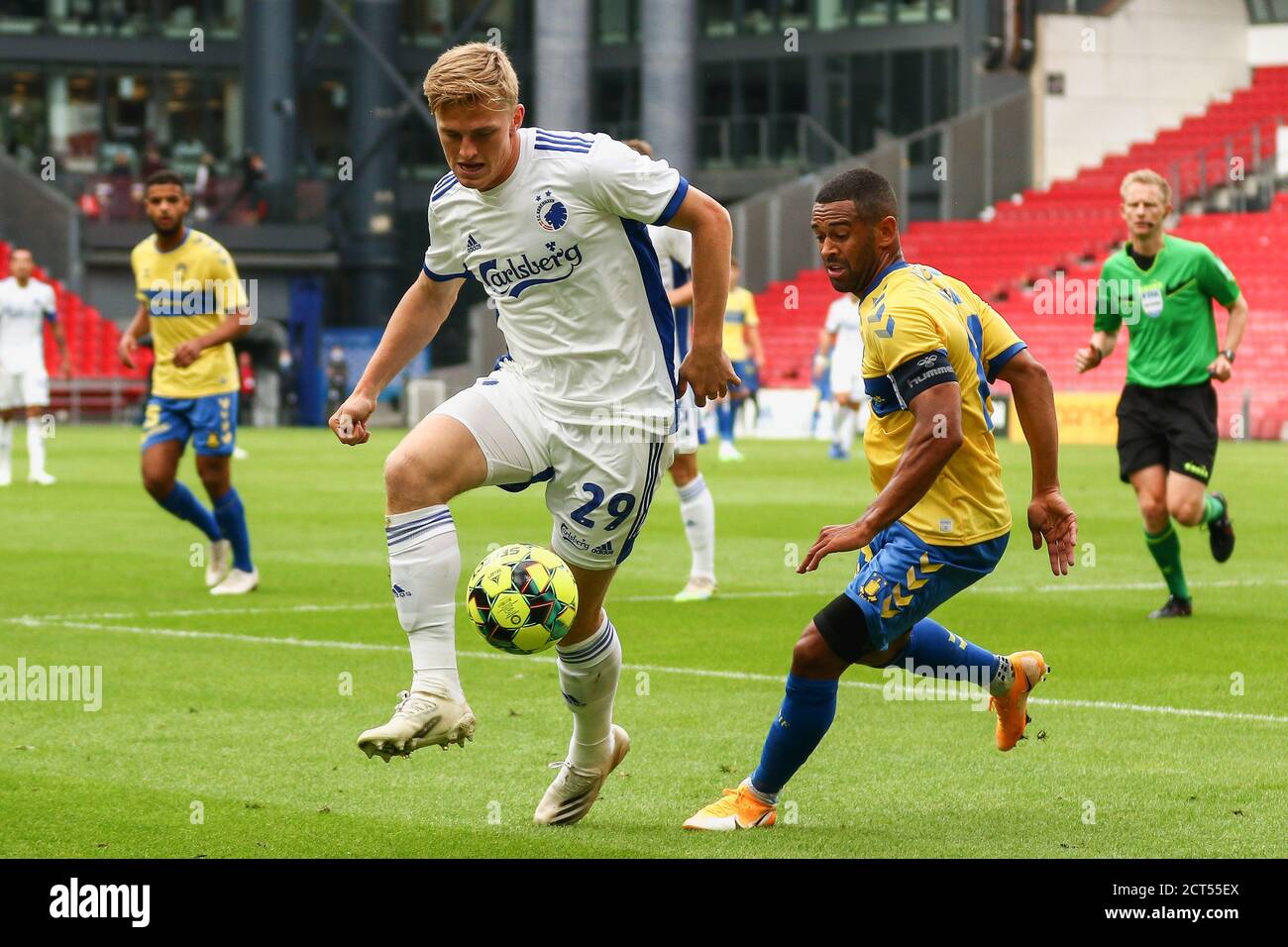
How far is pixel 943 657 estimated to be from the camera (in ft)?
21.7

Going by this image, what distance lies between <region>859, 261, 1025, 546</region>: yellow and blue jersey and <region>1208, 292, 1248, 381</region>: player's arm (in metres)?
4.89

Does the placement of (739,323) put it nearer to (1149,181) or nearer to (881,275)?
(1149,181)

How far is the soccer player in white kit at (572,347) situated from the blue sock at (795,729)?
531 mm

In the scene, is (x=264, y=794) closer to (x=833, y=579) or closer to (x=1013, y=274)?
(x=833, y=579)

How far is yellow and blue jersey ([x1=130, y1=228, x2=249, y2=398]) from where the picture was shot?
40.8 feet

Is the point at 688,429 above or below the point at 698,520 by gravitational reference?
above

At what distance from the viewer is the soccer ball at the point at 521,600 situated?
19.0 feet

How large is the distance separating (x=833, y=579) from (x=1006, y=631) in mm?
3028

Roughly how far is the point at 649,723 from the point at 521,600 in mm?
2324

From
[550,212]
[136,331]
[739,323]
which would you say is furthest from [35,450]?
[550,212]

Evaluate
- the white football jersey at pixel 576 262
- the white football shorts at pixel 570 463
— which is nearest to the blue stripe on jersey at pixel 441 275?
the white football jersey at pixel 576 262

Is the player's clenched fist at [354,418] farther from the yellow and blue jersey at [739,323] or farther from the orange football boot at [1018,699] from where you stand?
the yellow and blue jersey at [739,323]
